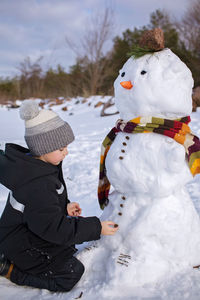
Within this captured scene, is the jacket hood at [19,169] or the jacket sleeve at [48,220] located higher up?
the jacket hood at [19,169]

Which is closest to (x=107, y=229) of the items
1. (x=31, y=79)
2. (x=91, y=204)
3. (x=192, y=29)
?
(x=91, y=204)

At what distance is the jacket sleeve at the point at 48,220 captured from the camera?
137cm

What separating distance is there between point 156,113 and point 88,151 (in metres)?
2.84

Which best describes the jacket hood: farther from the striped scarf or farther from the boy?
the striped scarf

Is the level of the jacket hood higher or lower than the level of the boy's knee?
higher

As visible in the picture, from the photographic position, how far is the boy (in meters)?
1.39

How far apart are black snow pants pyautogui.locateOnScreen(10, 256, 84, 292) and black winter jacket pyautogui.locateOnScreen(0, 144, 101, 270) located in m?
0.05

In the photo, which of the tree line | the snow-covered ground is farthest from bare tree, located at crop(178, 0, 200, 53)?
the snow-covered ground

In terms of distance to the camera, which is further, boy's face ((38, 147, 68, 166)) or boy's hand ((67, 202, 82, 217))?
boy's hand ((67, 202, 82, 217))

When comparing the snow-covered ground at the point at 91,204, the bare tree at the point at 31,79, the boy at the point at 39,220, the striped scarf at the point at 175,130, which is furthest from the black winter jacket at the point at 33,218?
the bare tree at the point at 31,79

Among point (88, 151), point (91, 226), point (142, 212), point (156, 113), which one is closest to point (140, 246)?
point (142, 212)

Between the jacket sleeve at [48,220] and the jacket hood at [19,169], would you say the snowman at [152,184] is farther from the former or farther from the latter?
the jacket hood at [19,169]

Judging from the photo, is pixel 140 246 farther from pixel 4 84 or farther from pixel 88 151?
pixel 4 84

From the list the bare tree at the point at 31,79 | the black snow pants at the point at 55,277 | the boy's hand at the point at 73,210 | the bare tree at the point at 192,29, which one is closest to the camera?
the black snow pants at the point at 55,277
